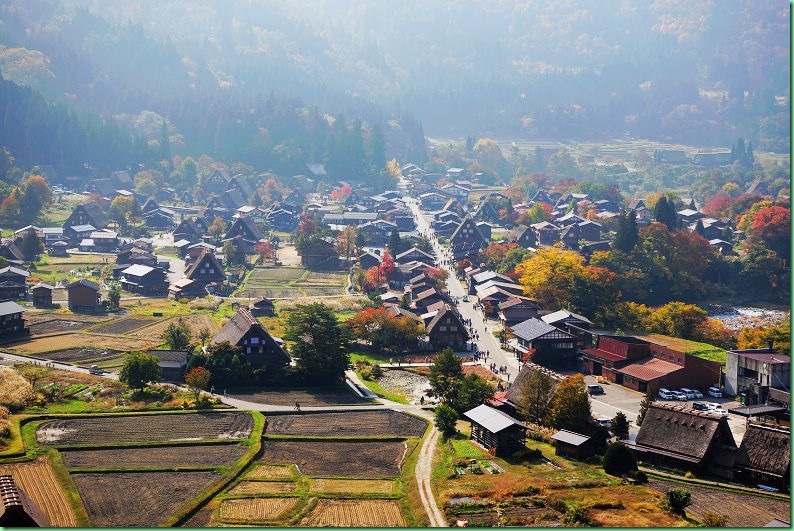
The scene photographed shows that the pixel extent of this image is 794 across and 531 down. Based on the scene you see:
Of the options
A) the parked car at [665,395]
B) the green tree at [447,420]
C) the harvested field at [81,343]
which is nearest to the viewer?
the green tree at [447,420]

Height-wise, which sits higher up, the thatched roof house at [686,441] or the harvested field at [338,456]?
the thatched roof house at [686,441]

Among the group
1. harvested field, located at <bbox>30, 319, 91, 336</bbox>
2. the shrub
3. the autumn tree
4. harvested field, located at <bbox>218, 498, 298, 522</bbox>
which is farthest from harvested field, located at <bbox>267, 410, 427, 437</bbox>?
harvested field, located at <bbox>30, 319, 91, 336</bbox>

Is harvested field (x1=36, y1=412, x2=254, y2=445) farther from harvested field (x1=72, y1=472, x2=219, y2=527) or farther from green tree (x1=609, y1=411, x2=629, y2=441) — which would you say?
green tree (x1=609, y1=411, x2=629, y2=441)

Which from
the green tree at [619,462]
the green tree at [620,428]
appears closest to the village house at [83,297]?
the green tree at [620,428]

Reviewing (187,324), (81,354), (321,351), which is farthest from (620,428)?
(187,324)

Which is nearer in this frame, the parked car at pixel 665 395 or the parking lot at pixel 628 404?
the parking lot at pixel 628 404

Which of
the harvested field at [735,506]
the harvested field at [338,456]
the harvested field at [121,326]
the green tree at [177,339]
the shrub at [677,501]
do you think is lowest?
the harvested field at [338,456]

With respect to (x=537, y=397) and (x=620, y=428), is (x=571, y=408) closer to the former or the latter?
(x=620, y=428)

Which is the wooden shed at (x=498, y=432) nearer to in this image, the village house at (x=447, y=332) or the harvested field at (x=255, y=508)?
the harvested field at (x=255, y=508)
